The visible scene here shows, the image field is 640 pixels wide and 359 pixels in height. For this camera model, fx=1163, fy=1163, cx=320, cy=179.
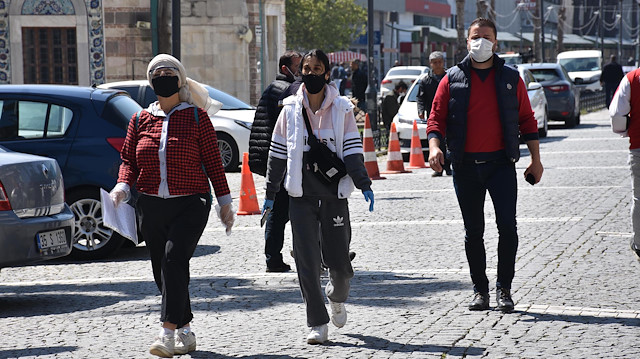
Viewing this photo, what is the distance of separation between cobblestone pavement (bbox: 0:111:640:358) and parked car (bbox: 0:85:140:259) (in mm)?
340

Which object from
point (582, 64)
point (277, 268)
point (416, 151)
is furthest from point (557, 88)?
point (582, 64)

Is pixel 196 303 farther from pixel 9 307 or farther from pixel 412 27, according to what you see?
pixel 412 27

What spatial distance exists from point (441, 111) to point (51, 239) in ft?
9.60

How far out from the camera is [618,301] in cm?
743

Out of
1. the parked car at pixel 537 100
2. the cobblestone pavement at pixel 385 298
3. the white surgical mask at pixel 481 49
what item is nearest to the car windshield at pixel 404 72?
the parked car at pixel 537 100

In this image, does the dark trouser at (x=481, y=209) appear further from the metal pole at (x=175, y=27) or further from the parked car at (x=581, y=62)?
the parked car at (x=581, y=62)

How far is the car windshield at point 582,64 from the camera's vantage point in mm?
57500

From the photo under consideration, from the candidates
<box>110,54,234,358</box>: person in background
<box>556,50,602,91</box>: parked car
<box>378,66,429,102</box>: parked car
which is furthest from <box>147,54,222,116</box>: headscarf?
<box>556,50,602,91</box>: parked car

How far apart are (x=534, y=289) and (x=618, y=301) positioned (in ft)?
2.15

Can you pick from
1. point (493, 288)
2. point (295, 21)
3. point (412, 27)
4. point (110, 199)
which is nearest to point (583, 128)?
point (493, 288)

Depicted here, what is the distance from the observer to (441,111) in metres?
7.38

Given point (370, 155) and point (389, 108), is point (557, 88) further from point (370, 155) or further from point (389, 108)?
point (370, 155)

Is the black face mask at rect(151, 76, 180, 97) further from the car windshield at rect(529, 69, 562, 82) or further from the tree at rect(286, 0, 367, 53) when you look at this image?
the tree at rect(286, 0, 367, 53)

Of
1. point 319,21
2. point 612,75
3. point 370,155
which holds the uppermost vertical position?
point 319,21
